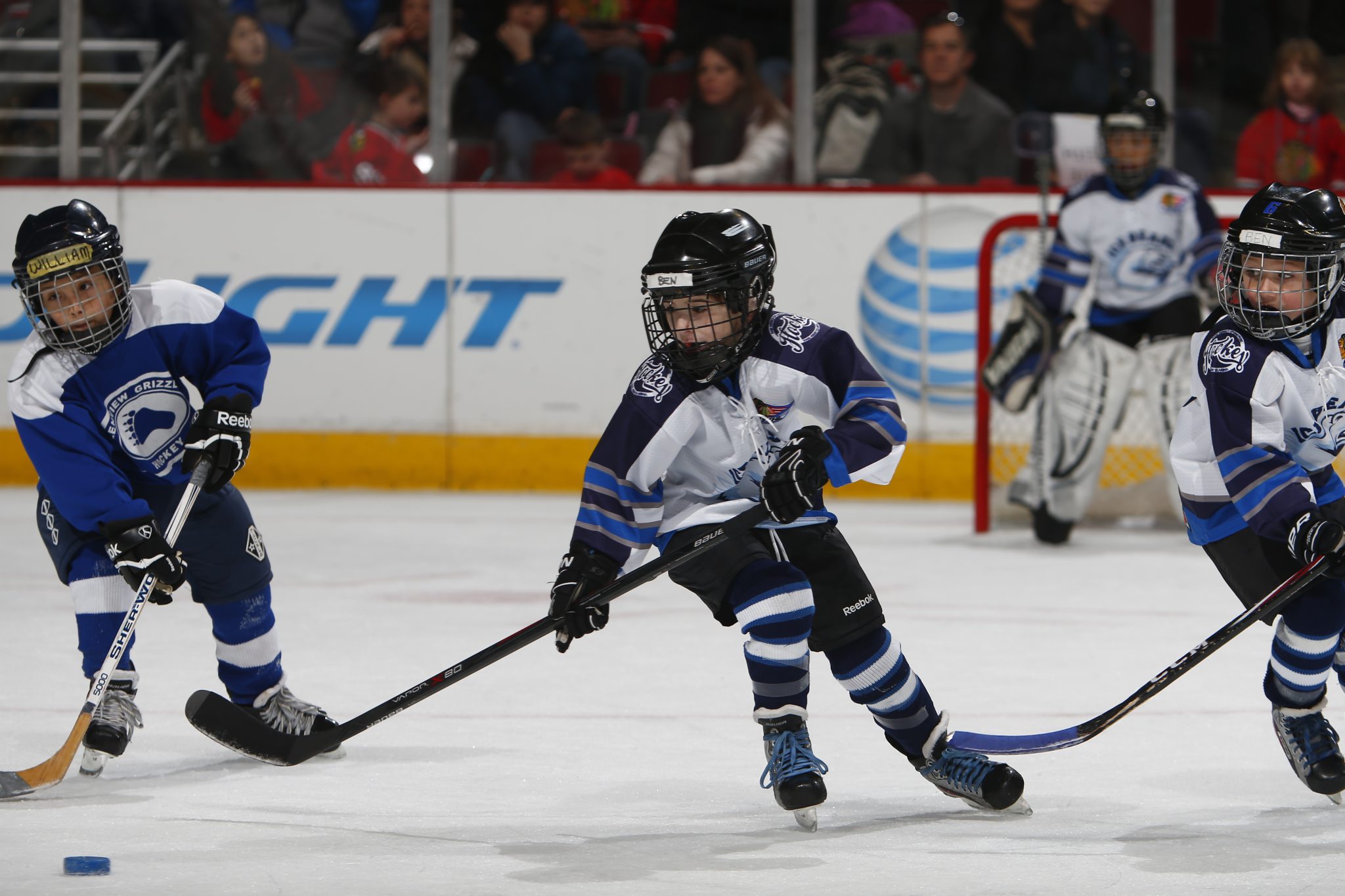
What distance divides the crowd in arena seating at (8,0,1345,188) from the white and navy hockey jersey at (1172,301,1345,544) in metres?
3.90

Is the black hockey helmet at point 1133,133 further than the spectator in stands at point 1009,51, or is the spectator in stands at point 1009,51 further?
the spectator in stands at point 1009,51

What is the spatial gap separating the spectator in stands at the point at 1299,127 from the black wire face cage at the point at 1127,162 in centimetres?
101

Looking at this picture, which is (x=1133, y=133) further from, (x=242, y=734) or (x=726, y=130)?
(x=242, y=734)

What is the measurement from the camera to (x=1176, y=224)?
621 centimetres

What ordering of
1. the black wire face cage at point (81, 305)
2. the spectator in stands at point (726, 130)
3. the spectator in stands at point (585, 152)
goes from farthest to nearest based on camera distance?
the spectator in stands at point (585, 152)
the spectator in stands at point (726, 130)
the black wire face cage at point (81, 305)

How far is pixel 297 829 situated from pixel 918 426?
4.53 meters

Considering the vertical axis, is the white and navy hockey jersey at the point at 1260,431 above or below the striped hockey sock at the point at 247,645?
above

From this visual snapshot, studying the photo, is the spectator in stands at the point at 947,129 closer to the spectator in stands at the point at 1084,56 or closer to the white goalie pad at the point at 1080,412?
the spectator in stands at the point at 1084,56

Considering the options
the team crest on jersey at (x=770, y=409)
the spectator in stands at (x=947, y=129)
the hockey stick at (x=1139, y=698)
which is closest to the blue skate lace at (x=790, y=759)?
the hockey stick at (x=1139, y=698)

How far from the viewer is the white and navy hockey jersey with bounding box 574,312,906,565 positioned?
2.94 meters

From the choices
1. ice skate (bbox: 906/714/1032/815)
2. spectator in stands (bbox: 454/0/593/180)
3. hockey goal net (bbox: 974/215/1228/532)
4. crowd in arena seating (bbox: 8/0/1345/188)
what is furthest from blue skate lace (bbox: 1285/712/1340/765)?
spectator in stands (bbox: 454/0/593/180)

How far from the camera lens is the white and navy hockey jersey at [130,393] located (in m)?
3.26

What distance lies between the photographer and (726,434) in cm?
298

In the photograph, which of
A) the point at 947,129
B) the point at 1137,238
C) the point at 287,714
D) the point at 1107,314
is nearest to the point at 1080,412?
the point at 1107,314
